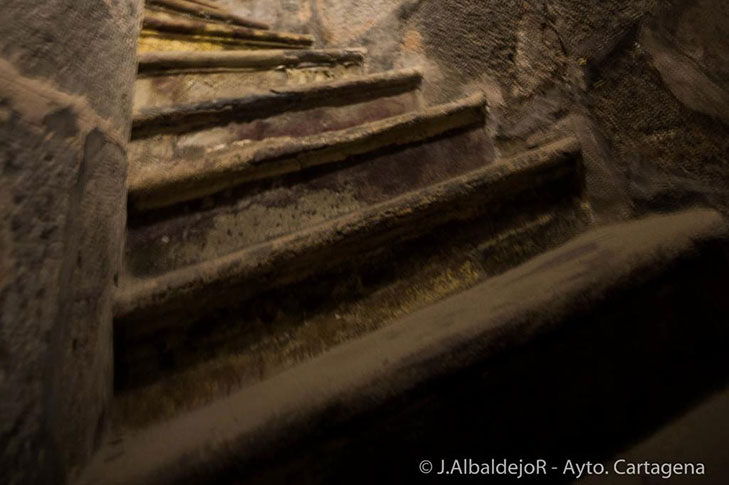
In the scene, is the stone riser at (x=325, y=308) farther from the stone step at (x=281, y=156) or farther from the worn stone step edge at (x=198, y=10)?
the worn stone step edge at (x=198, y=10)

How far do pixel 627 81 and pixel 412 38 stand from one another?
811 millimetres

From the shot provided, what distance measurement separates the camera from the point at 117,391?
628 mm

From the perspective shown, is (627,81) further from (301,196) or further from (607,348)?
(301,196)

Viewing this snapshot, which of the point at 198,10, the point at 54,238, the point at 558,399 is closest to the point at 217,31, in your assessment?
the point at 198,10

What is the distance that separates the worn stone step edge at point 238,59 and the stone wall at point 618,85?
0.53m

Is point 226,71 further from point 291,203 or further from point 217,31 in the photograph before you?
point 291,203

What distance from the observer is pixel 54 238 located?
0.48m

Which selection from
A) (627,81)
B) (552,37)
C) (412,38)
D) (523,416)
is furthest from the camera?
(412,38)

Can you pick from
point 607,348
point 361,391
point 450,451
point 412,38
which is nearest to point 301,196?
point 361,391

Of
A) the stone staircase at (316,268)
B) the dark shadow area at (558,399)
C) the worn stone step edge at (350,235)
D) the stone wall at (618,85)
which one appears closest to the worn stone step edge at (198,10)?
the stone staircase at (316,268)

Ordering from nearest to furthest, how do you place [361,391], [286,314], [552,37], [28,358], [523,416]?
1. [28,358]
2. [361,391]
3. [523,416]
4. [286,314]
5. [552,37]

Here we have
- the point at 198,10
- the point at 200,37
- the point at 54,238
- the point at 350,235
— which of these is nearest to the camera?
the point at 54,238

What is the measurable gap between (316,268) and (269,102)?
60 centimetres

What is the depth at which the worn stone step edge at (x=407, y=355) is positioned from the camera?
1.60 feet
